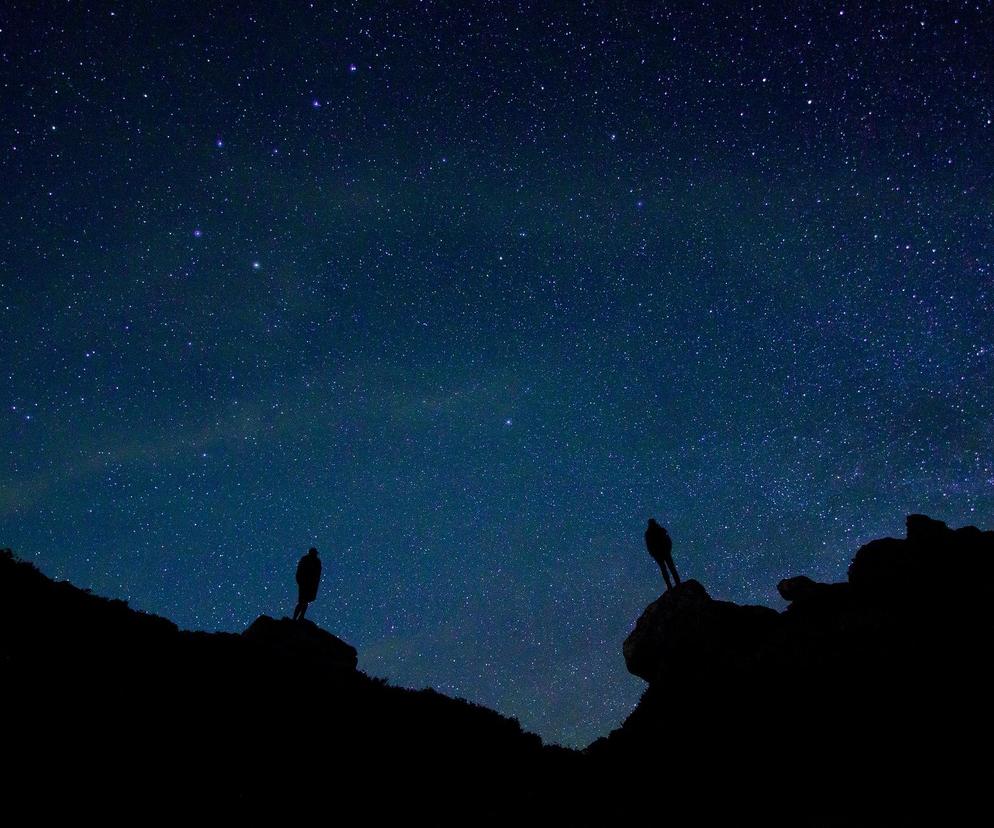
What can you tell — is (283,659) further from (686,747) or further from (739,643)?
(739,643)

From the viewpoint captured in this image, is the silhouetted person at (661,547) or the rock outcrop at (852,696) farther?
the silhouetted person at (661,547)

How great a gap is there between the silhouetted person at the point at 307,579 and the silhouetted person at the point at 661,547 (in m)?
11.0

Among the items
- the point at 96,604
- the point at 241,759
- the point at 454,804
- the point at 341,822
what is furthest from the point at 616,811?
the point at 96,604

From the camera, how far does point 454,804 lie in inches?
348

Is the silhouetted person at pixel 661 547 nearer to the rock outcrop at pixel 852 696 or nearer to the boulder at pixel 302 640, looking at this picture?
the rock outcrop at pixel 852 696

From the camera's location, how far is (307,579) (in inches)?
707

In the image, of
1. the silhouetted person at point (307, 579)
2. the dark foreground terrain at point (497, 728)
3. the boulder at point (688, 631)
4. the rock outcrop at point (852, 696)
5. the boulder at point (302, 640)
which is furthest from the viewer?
the silhouetted person at point (307, 579)

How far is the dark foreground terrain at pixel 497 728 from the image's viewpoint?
759 cm

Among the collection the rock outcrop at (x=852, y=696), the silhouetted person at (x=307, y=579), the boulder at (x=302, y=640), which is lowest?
the rock outcrop at (x=852, y=696)

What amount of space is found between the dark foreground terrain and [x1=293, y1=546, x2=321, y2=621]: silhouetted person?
2.67 metres

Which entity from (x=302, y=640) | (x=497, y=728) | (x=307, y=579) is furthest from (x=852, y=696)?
(x=307, y=579)

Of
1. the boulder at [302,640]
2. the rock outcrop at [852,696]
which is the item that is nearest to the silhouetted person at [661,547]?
the rock outcrop at [852,696]

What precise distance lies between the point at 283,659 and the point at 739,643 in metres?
11.9

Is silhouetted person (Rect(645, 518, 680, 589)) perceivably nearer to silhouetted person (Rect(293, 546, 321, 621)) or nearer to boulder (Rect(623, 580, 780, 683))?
boulder (Rect(623, 580, 780, 683))
